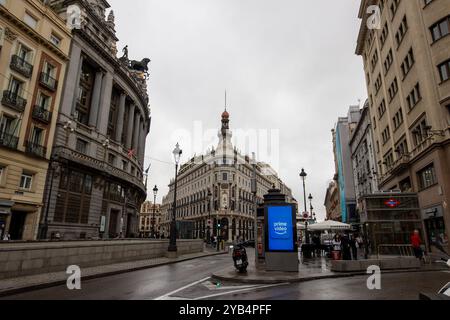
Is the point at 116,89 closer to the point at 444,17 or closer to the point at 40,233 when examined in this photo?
the point at 40,233

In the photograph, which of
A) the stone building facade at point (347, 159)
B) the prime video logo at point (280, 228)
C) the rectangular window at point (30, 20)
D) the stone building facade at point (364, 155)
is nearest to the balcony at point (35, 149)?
the rectangular window at point (30, 20)

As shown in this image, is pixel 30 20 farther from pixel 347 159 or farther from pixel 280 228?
pixel 347 159

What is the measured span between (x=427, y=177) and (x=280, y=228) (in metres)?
15.4

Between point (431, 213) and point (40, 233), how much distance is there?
101ft

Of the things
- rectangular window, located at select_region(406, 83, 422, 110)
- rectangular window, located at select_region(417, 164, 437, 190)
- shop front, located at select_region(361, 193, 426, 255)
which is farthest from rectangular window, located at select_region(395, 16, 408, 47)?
shop front, located at select_region(361, 193, 426, 255)

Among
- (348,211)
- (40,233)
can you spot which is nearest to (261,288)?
(40,233)

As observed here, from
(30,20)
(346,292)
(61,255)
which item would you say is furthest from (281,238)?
(30,20)

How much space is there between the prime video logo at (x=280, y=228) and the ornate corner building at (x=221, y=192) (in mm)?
55582

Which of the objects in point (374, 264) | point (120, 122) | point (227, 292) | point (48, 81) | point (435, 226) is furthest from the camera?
point (120, 122)

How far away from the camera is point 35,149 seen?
24625 mm

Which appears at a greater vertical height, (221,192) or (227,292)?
(221,192)

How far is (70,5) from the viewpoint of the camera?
32.6 meters

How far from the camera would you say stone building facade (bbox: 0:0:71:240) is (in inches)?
881

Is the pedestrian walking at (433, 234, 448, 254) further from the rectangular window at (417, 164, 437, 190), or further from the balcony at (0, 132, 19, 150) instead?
the balcony at (0, 132, 19, 150)
